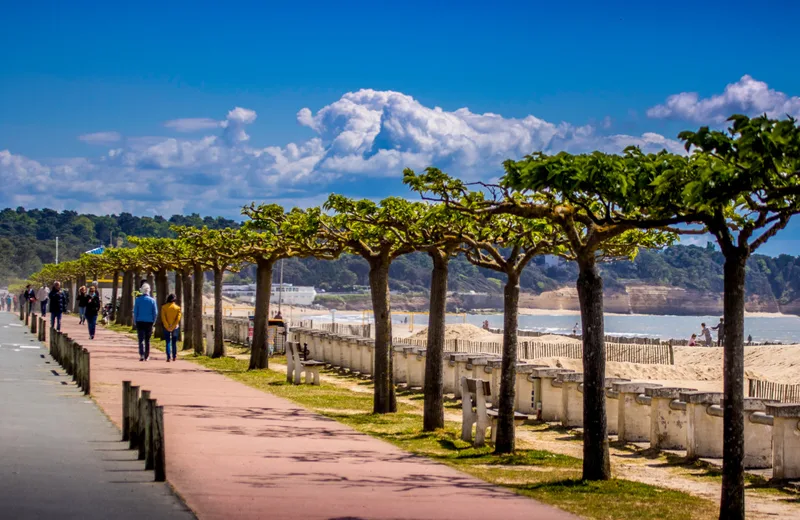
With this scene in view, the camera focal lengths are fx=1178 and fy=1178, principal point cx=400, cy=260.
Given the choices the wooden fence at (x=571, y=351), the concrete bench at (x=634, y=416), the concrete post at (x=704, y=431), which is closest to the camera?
the concrete post at (x=704, y=431)

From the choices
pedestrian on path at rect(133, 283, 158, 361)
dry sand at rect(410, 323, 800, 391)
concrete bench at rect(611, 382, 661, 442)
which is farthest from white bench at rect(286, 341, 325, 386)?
dry sand at rect(410, 323, 800, 391)

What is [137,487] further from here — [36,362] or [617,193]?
[36,362]

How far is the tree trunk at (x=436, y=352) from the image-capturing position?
18484mm

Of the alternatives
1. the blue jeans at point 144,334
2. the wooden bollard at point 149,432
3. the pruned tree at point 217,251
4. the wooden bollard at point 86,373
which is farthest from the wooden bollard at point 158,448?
the pruned tree at point 217,251

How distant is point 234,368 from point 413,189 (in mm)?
16641

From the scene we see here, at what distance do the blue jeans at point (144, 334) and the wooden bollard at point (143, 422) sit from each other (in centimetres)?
1727

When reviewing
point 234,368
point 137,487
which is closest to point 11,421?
point 137,487

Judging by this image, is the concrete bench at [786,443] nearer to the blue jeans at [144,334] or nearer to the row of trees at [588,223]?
the row of trees at [588,223]

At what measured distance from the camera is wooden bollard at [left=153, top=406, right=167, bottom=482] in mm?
11375

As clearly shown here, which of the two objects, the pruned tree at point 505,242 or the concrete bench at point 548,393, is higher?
the pruned tree at point 505,242

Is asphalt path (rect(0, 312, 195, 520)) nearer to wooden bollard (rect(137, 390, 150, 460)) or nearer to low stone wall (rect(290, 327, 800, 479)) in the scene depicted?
wooden bollard (rect(137, 390, 150, 460))

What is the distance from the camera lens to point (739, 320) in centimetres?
1044

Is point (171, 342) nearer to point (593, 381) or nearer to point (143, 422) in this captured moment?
point (143, 422)

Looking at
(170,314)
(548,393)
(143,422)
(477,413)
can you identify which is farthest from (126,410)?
(170,314)
